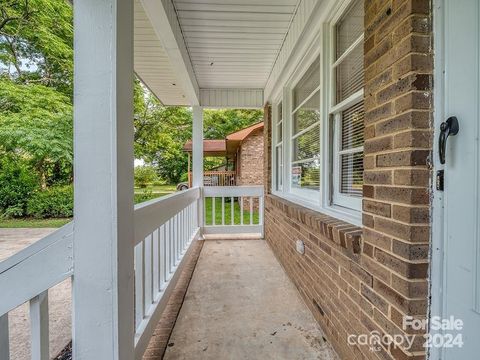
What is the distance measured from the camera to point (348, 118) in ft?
6.03

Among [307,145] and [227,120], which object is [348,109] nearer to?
[307,145]

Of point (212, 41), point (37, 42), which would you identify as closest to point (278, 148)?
point (212, 41)

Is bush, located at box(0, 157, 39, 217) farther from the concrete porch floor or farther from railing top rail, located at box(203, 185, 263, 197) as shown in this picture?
railing top rail, located at box(203, 185, 263, 197)

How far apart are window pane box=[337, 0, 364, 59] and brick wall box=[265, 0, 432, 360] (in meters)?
0.37

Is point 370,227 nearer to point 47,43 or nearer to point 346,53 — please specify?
point 346,53

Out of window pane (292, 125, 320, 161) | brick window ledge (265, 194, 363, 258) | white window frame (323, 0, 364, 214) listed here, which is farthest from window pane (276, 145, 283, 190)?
white window frame (323, 0, 364, 214)

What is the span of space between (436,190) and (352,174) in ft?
2.61

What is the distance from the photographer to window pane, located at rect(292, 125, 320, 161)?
244 cm

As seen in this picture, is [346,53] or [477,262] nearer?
[477,262]

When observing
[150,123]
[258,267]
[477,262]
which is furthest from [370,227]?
[150,123]

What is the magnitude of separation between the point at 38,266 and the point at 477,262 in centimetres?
154

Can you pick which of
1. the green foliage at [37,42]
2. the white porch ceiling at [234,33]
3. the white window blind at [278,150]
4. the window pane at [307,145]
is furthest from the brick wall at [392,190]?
the white window blind at [278,150]

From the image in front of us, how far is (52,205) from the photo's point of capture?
4.47 ft

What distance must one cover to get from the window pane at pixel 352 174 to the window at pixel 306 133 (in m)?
0.48
